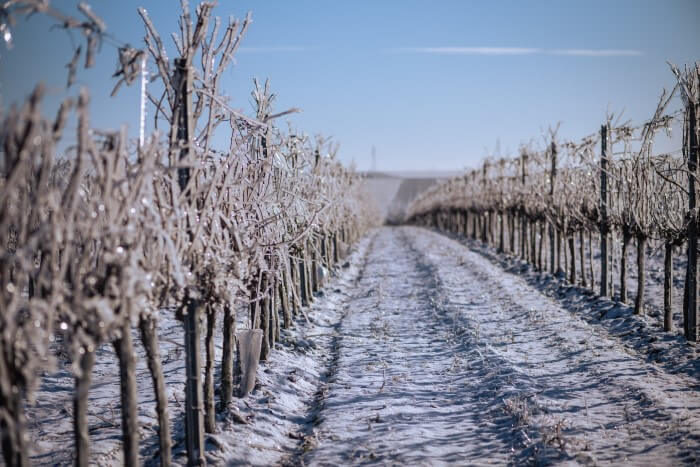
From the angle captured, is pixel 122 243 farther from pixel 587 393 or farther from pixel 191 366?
pixel 587 393

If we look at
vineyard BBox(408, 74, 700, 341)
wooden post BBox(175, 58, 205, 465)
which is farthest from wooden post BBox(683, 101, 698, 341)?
wooden post BBox(175, 58, 205, 465)

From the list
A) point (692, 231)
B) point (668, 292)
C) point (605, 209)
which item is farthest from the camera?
point (605, 209)

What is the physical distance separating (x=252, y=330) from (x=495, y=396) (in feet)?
8.52

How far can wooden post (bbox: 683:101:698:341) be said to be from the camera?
6375 mm

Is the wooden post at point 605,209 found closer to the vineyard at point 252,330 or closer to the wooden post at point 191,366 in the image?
the vineyard at point 252,330

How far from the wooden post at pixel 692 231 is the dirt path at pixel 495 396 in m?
0.98

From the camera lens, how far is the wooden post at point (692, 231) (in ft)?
20.9

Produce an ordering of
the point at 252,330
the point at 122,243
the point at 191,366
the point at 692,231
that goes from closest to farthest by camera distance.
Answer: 1. the point at 122,243
2. the point at 191,366
3. the point at 252,330
4. the point at 692,231

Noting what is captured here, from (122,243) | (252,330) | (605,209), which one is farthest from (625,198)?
(122,243)

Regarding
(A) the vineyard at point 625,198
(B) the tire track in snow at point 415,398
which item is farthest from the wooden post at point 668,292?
(B) the tire track in snow at point 415,398

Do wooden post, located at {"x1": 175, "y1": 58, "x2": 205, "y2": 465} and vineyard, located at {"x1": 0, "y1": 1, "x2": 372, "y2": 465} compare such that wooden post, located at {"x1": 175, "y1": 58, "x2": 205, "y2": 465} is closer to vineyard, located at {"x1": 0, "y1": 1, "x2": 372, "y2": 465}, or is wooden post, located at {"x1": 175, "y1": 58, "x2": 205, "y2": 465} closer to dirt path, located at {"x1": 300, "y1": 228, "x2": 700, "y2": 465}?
vineyard, located at {"x1": 0, "y1": 1, "x2": 372, "y2": 465}

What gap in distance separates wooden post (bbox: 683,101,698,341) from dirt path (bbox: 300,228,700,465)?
38.6 inches

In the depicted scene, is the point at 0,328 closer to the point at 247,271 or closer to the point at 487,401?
the point at 247,271

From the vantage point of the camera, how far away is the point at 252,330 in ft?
15.8
